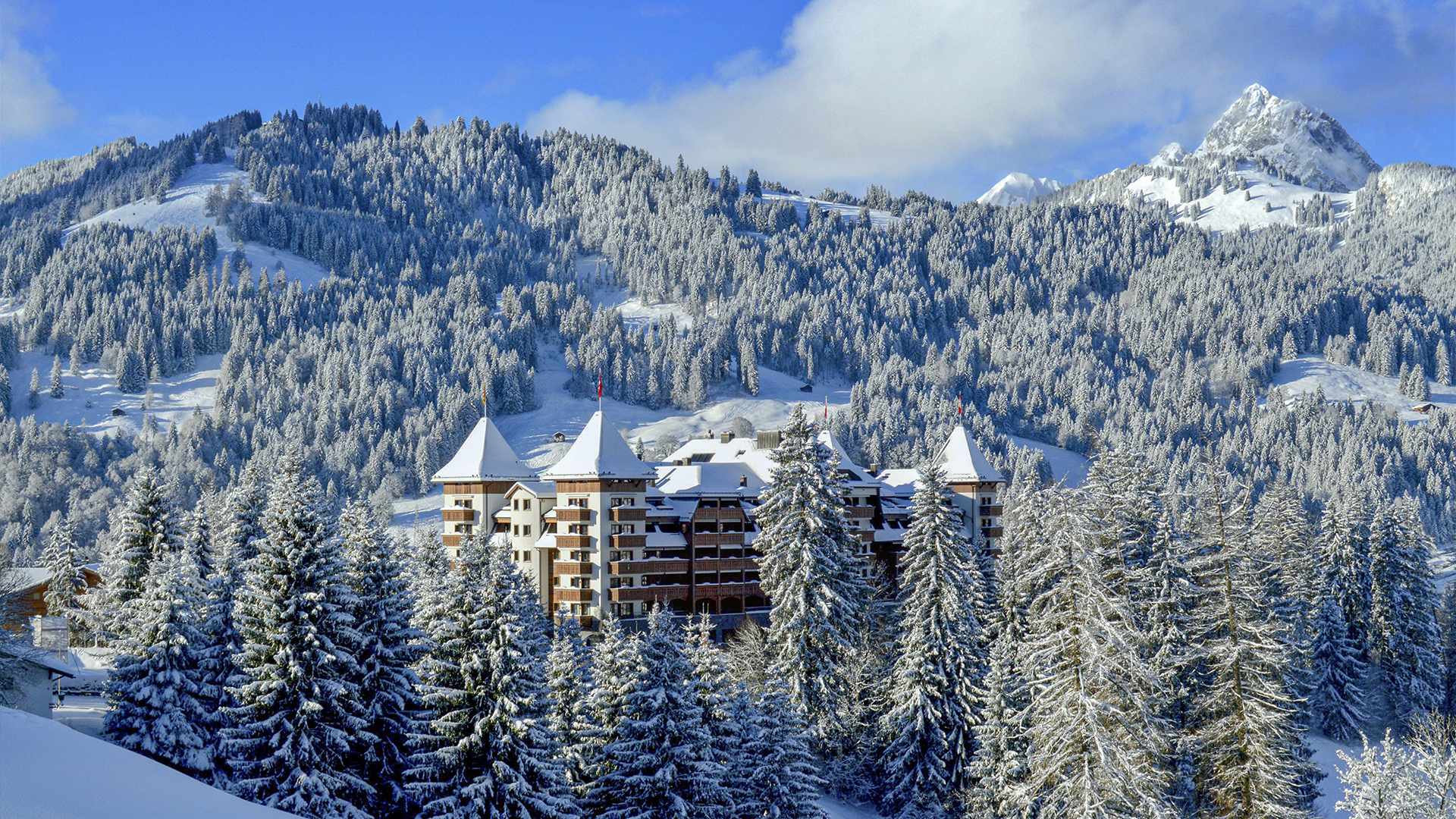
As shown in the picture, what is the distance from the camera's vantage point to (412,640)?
39.2 m

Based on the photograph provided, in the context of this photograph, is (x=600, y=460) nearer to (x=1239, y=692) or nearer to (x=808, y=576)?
(x=808, y=576)

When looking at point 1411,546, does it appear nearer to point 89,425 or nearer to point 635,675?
point 635,675

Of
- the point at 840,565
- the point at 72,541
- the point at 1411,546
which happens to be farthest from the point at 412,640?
the point at 1411,546

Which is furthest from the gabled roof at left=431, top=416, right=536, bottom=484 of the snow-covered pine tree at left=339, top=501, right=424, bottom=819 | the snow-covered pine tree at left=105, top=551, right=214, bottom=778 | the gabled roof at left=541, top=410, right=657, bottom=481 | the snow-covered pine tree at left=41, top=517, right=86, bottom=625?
the snow-covered pine tree at left=339, top=501, right=424, bottom=819

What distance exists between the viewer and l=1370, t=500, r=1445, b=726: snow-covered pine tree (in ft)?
243

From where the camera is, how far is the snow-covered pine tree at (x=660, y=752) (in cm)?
3697

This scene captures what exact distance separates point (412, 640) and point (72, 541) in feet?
139

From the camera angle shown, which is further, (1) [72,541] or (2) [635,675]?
(1) [72,541]

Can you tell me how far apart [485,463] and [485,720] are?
4466 cm

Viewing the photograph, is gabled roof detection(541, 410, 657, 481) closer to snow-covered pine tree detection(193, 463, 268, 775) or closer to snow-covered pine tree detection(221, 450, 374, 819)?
snow-covered pine tree detection(193, 463, 268, 775)

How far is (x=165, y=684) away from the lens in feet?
127

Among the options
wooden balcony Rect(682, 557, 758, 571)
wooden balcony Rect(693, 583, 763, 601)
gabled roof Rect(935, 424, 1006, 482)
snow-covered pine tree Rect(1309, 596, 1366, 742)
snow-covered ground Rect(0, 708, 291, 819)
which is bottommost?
snow-covered pine tree Rect(1309, 596, 1366, 742)

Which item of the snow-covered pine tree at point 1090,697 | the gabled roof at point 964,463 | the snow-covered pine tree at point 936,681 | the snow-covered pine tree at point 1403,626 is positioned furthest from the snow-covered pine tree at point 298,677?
the snow-covered pine tree at point 1403,626

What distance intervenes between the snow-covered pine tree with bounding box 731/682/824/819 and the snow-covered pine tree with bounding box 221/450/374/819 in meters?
14.0
